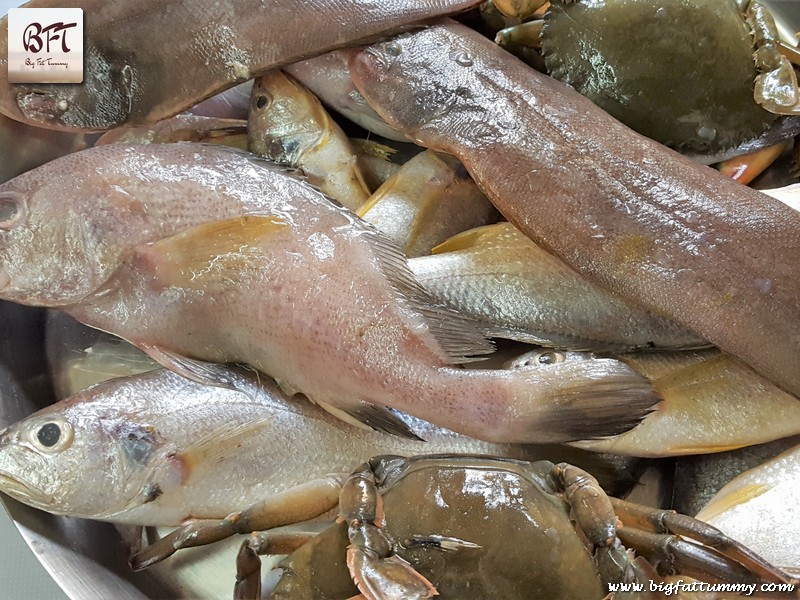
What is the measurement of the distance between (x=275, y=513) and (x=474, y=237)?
0.63m

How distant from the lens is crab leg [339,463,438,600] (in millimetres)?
902

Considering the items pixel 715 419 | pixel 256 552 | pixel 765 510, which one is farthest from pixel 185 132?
pixel 765 510

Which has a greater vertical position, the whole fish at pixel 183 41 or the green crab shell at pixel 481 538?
the whole fish at pixel 183 41

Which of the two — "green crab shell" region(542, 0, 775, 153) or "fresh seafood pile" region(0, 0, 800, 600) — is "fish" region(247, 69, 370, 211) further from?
"green crab shell" region(542, 0, 775, 153)

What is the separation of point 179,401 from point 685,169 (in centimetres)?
101

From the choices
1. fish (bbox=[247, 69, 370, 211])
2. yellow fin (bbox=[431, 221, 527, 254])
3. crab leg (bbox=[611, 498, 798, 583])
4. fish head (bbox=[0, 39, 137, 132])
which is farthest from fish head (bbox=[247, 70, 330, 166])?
crab leg (bbox=[611, 498, 798, 583])

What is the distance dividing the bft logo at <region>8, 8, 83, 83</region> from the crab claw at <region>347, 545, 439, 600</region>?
1.07 metres

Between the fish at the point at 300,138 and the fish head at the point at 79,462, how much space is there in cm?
62

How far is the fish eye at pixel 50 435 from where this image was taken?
1.16 meters

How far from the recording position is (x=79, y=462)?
116cm

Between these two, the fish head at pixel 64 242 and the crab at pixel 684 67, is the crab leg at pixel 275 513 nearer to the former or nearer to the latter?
the fish head at pixel 64 242

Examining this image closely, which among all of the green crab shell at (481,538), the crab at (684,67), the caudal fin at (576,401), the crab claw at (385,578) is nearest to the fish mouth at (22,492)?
the green crab shell at (481,538)

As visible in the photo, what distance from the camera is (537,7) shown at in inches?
55.2

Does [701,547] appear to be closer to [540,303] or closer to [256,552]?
[540,303]
